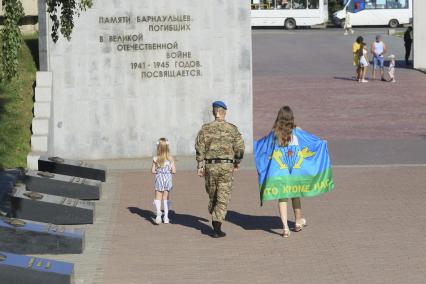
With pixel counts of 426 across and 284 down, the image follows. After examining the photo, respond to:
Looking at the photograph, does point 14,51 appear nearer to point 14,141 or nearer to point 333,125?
point 14,141

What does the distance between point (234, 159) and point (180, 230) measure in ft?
4.16

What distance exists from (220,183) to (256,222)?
4.59 ft

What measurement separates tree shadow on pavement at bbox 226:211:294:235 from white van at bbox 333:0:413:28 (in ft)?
149

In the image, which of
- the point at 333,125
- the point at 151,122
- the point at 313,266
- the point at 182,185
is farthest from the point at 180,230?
the point at 333,125

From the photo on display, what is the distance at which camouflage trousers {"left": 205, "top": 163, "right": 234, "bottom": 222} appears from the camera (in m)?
12.5

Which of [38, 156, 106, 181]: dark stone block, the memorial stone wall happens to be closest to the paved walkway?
[38, 156, 106, 181]: dark stone block

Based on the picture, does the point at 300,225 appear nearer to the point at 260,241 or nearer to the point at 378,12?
the point at 260,241

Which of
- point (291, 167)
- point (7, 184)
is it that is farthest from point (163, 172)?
point (7, 184)

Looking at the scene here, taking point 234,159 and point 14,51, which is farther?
point 234,159

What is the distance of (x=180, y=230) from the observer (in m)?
13.2

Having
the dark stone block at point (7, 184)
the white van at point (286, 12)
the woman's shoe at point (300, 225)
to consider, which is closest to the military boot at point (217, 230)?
the woman's shoe at point (300, 225)

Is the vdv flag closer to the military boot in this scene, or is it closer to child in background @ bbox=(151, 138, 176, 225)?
the military boot

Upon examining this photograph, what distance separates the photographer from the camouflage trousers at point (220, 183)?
12523mm

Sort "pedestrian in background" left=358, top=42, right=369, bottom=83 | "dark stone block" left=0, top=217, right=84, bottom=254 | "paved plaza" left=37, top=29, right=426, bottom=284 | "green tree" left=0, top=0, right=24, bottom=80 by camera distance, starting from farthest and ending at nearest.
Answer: "pedestrian in background" left=358, top=42, right=369, bottom=83, "dark stone block" left=0, top=217, right=84, bottom=254, "green tree" left=0, top=0, right=24, bottom=80, "paved plaza" left=37, top=29, right=426, bottom=284
